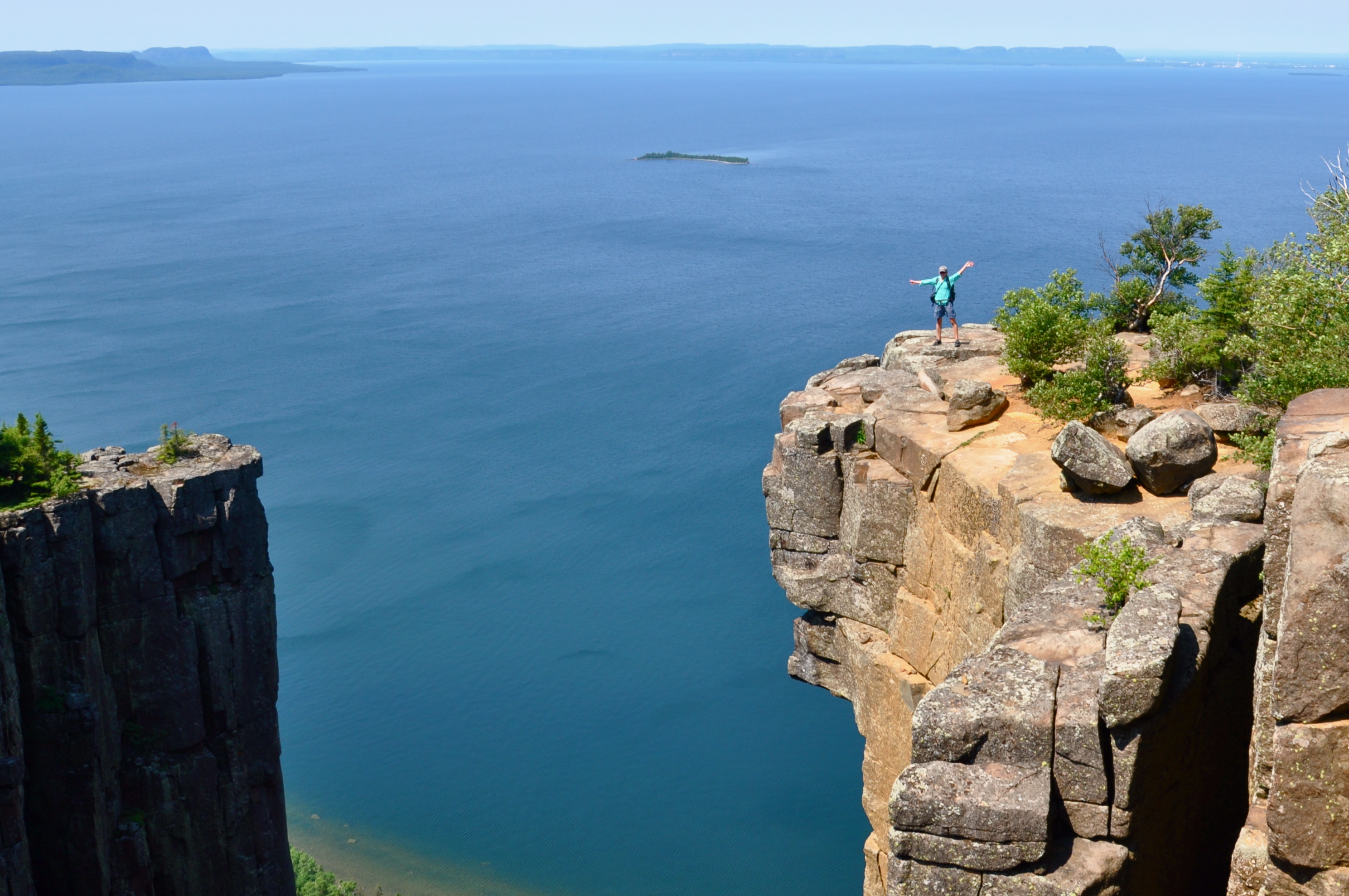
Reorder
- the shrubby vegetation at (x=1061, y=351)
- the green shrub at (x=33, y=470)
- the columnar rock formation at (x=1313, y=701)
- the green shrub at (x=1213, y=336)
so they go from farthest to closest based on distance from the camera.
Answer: the green shrub at (x=33, y=470) < the green shrub at (x=1213, y=336) < the shrubby vegetation at (x=1061, y=351) < the columnar rock formation at (x=1313, y=701)

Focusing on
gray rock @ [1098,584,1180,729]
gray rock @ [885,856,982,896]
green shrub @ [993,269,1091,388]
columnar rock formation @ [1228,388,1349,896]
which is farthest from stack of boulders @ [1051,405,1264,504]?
gray rock @ [885,856,982,896]

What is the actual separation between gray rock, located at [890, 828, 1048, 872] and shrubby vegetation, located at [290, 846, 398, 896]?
38212mm

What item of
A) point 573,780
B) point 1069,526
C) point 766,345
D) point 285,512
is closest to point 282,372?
point 285,512

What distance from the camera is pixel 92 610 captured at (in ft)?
113

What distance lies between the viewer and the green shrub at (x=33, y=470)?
A: 3359 centimetres

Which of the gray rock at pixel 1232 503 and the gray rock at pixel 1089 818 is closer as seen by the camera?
the gray rock at pixel 1089 818

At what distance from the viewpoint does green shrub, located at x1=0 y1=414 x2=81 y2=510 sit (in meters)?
33.6

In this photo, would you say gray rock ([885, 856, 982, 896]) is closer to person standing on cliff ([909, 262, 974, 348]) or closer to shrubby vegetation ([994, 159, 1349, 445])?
shrubby vegetation ([994, 159, 1349, 445])

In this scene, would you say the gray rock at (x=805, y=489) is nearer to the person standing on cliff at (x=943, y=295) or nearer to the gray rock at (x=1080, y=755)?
the person standing on cliff at (x=943, y=295)

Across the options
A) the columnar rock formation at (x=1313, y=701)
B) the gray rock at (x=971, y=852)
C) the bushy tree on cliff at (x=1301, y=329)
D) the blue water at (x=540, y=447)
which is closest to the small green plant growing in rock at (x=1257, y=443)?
the bushy tree on cliff at (x=1301, y=329)

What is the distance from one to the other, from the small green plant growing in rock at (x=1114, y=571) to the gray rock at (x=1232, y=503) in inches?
104

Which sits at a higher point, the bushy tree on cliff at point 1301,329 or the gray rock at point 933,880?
the bushy tree on cliff at point 1301,329

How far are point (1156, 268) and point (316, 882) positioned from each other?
41.0 metres

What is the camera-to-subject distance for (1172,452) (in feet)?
83.1
